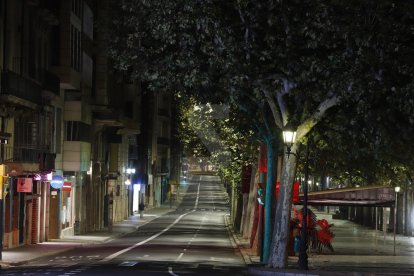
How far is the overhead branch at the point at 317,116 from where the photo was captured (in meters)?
26.2

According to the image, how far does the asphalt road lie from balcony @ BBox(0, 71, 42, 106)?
270 inches

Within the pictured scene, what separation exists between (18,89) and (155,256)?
30.4 ft

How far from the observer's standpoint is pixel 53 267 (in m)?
28.9

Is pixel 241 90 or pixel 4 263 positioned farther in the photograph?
pixel 4 263

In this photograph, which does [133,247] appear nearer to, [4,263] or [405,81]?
[4,263]

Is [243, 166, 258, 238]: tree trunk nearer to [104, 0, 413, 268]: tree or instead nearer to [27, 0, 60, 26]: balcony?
[27, 0, 60, 26]: balcony

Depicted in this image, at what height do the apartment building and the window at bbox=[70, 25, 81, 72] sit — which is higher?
the window at bbox=[70, 25, 81, 72]

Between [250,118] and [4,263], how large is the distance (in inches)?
418

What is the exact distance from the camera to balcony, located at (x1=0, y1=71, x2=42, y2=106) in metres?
34.7

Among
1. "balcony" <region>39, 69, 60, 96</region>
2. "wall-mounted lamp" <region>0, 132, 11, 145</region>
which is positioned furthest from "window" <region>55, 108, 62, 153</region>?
"wall-mounted lamp" <region>0, 132, 11, 145</region>

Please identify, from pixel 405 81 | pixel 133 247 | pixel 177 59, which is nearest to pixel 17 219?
pixel 133 247

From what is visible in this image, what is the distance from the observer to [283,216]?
28.4 m

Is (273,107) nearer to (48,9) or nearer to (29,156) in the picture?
(29,156)

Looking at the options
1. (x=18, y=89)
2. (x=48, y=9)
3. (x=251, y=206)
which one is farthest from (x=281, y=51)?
(x=251, y=206)
